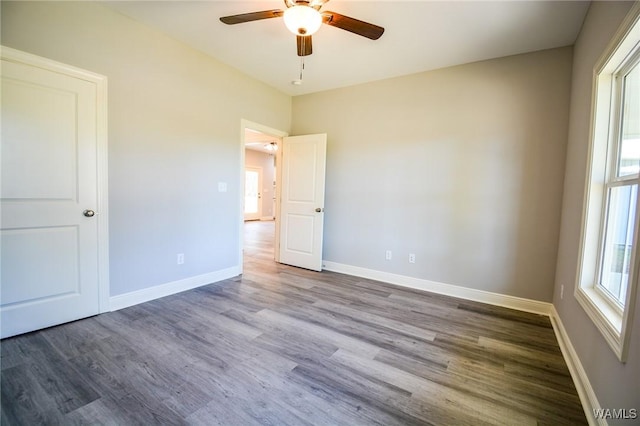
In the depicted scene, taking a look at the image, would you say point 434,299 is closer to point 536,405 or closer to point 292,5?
point 536,405

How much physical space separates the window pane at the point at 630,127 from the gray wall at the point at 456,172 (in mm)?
1091

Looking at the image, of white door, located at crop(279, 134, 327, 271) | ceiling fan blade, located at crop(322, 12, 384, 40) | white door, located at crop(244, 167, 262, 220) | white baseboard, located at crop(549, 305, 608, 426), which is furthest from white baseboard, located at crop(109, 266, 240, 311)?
white door, located at crop(244, 167, 262, 220)

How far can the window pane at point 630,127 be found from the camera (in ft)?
5.25

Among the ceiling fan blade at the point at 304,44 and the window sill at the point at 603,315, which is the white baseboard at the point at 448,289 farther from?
the ceiling fan blade at the point at 304,44

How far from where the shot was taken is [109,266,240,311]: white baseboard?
8.85 feet

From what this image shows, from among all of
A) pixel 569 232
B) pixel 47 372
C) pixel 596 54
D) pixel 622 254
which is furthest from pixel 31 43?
pixel 569 232

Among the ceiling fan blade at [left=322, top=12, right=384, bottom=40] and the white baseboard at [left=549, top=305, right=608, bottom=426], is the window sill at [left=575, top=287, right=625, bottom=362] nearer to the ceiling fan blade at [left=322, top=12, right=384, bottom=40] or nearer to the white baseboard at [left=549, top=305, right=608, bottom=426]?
the white baseboard at [left=549, top=305, right=608, bottom=426]

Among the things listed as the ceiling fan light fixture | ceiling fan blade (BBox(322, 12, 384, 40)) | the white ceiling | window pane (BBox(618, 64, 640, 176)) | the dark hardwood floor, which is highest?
the white ceiling

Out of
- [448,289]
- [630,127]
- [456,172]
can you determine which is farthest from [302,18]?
[448,289]

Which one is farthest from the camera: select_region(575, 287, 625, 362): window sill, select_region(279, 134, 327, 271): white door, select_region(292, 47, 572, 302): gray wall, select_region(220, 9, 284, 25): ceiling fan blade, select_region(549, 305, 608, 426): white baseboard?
select_region(279, 134, 327, 271): white door

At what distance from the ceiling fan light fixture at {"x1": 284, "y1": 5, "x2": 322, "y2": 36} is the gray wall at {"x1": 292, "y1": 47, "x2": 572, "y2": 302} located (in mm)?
2050

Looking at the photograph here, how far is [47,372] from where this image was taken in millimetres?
1752

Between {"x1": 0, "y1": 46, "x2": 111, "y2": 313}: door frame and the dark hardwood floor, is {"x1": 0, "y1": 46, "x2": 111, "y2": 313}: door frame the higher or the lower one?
the higher one

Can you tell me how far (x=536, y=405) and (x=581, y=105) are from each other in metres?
2.34
